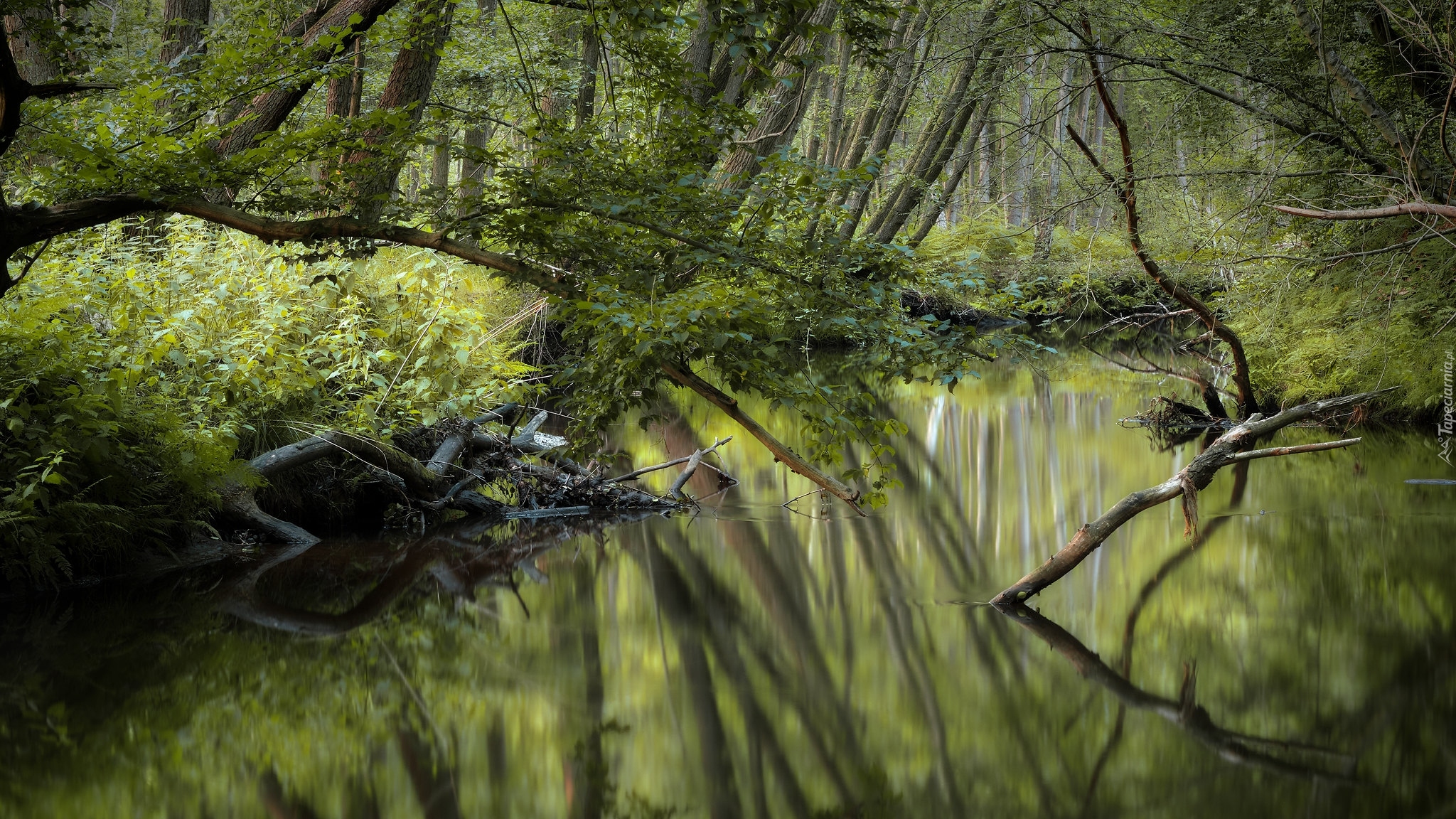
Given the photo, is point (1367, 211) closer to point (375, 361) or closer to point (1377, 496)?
point (1377, 496)

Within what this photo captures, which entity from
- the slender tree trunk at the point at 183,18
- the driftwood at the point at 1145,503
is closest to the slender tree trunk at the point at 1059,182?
the driftwood at the point at 1145,503

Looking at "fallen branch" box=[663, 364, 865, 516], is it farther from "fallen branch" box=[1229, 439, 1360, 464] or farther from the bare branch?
the bare branch

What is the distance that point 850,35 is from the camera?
485cm

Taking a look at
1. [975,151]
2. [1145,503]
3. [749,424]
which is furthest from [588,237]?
[975,151]

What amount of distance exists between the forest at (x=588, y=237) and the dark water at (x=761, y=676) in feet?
2.66

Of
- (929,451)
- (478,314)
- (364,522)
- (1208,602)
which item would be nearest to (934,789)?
(1208,602)

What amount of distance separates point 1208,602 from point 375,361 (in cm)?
611

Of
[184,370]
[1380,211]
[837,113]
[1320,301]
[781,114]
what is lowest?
[184,370]

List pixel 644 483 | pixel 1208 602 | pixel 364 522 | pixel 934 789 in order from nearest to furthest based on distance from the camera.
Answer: pixel 934 789 → pixel 1208 602 → pixel 364 522 → pixel 644 483

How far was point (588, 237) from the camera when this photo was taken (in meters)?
5.07

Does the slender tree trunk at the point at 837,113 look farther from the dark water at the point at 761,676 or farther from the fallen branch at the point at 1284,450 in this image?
the fallen branch at the point at 1284,450

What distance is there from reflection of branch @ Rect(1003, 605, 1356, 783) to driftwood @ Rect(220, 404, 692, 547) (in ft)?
12.5

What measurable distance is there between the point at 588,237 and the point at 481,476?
161 inches

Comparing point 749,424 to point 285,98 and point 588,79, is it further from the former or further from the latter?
point 588,79
